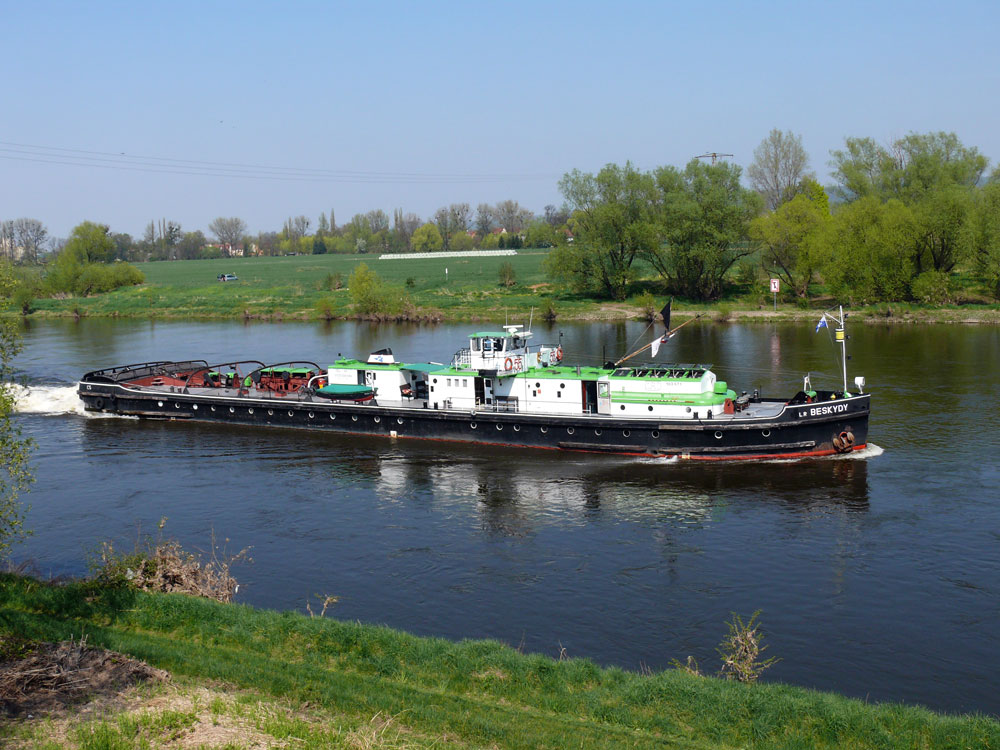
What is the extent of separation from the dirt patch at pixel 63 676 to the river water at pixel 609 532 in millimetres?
8466

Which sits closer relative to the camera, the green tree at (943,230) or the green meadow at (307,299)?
the green tree at (943,230)

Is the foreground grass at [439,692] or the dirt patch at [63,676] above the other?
the dirt patch at [63,676]

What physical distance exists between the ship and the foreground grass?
70.2ft

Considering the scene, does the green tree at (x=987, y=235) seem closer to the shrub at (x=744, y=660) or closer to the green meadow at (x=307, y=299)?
the green meadow at (x=307, y=299)

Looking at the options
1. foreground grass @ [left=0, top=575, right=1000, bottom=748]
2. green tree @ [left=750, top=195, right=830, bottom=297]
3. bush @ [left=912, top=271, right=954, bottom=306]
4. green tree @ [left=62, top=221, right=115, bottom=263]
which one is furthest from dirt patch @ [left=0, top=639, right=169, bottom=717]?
green tree @ [left=62, top=221, right=115, bottom=263]

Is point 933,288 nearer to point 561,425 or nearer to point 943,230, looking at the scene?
point 943,230

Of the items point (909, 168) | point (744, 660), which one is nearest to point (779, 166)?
point (909, 168)

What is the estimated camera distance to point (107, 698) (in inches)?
579

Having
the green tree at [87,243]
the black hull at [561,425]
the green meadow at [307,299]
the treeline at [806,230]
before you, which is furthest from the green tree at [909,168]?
the green tree at [87,243]

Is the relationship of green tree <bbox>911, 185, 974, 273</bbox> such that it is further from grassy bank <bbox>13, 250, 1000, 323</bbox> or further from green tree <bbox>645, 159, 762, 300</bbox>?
green tree <bbox>645, 159, 762, 300</bbox>

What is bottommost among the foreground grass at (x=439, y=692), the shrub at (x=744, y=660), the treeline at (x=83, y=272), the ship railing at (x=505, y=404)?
the shrub at (x=744, y=660)

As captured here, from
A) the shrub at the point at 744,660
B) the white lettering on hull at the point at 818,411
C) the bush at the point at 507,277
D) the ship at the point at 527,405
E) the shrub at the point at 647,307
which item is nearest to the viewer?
the shrub at the point at 744,660

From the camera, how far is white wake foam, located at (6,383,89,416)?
53.3m

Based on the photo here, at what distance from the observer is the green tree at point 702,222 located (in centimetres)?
9219
